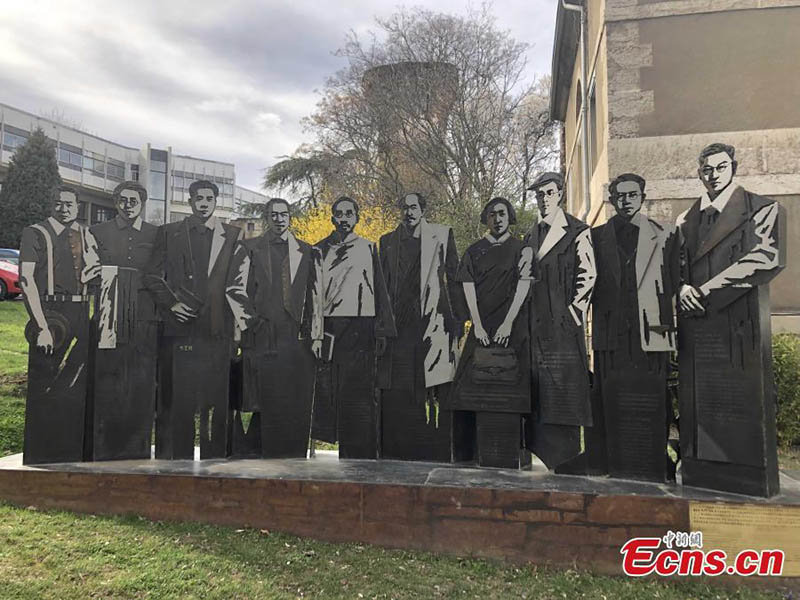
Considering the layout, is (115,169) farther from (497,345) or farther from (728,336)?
(728,336)

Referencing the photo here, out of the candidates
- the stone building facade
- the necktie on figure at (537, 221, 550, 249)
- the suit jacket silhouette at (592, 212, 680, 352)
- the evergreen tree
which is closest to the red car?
the evergreen tree

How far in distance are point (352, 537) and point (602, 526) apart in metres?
1.75

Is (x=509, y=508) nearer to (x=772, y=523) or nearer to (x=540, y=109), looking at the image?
(x=772, y=523)

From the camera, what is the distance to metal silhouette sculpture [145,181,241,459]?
478 centimetres

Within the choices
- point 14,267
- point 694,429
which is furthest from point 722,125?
point 14,267

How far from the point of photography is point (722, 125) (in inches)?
310

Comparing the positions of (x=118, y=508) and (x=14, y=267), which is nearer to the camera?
(x=118, y=508)

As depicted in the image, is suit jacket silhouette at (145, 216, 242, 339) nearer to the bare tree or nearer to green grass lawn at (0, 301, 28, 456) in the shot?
green grass lawn at (0, 301, 28, 456)

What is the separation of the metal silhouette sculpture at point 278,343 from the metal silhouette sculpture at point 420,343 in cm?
70

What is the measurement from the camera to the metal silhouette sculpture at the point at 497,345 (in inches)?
172

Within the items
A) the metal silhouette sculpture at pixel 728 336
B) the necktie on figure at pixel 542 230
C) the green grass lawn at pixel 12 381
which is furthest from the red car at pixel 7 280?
the metal silhouette sculpture at pixel 728 336

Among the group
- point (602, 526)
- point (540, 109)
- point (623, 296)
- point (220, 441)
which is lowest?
point (602, 526)

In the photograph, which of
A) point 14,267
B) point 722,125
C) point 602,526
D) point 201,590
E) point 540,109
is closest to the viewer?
point 201,590

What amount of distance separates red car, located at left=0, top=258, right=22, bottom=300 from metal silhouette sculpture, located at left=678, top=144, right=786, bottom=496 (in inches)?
730
